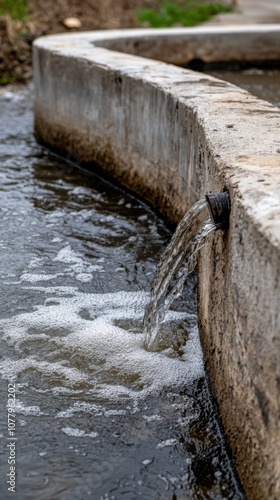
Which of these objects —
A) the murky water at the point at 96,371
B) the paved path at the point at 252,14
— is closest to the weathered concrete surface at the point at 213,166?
the murky water at the point at 96,371

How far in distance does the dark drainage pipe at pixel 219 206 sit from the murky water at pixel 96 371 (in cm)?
85

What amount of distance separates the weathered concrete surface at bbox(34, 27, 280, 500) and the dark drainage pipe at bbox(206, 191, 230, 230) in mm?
51

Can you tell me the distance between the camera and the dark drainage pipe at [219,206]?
10.6 ft

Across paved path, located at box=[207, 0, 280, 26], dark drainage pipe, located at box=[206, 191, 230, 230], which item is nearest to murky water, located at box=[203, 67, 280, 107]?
paved path, located at box=[207, 0, 280, 26]

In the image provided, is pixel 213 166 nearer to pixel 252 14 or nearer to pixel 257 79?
pixel 257 79

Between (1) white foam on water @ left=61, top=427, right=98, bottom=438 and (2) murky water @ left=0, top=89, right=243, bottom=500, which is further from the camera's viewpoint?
(1) white foam on water @ left=61, top=427, right=98, bottom=438

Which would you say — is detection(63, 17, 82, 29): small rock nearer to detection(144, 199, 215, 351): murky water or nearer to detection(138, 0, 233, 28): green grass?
detection(138, 0, 233, 28): green grass

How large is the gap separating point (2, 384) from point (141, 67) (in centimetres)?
347

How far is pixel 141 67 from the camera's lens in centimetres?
656

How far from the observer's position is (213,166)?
374cm

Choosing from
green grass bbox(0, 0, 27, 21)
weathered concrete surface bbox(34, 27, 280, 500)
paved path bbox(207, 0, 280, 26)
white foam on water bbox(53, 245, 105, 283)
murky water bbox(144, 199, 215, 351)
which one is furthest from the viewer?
paved path bbox(207, 0, 280, 26)

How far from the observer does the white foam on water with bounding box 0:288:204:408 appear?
3.80 metres

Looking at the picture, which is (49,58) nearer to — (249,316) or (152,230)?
(152,230)

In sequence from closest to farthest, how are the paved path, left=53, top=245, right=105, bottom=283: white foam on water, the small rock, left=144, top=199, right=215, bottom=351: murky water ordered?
left=144, top=199, right=215, bottom=351: murky water, left=53, top=245, right=105, bottom=283: white foam on water, the paved path, the small rock
